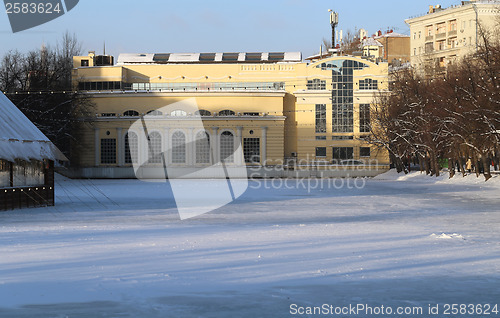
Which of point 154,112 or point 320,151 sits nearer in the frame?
point 154,112

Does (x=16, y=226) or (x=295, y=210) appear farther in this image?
(x=295, y=210)

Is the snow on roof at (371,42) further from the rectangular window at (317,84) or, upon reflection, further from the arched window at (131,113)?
the arched window at (131,113)

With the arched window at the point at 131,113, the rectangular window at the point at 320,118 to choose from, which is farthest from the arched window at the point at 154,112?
the rectangular window at the point at 320,118

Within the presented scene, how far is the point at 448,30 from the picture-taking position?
387 feet

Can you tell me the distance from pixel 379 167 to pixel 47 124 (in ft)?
133

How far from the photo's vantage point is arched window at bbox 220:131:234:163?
91625 mm

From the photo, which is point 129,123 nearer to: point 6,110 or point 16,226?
point 6,110

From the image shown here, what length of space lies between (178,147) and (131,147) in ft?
21.1

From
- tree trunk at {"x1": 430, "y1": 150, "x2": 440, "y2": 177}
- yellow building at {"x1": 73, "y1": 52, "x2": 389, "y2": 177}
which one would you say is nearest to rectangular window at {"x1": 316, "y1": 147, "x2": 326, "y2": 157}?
yellow building at {"x1": 73, "y1": 52, "x2": 389, "y2": 177}

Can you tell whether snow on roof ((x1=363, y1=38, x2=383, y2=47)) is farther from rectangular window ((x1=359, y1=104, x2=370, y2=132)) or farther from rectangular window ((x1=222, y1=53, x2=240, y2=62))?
rectangular window ((x1=359, y1=104, x2=370, y2=132))

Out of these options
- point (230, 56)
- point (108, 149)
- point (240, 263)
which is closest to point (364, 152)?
point (230, 56)

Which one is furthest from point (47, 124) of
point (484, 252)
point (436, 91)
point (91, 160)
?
point (484, 252)

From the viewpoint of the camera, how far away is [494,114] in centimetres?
4878

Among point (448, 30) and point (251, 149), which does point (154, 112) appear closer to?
point (251, 149)
